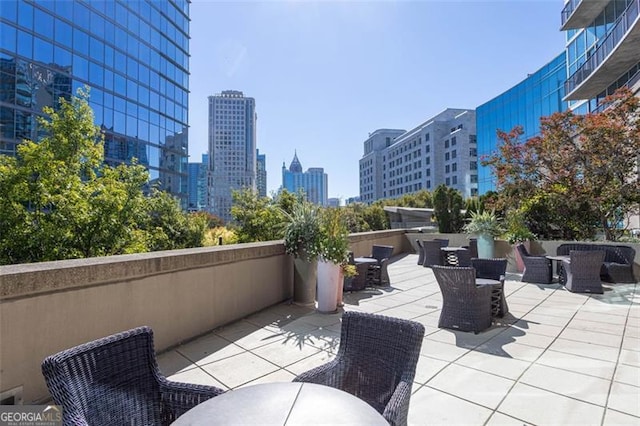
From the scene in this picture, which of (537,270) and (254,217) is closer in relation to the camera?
(537,270)

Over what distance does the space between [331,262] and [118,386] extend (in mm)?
3576

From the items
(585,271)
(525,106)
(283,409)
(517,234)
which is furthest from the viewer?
(525,106)

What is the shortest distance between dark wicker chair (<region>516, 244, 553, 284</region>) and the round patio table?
23.9 ft

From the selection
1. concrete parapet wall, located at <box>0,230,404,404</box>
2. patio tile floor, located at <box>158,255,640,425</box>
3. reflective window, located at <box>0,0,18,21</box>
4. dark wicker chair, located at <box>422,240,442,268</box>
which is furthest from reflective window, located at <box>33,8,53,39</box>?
dark wicker chair, located at <box>422,240,442,268</box>

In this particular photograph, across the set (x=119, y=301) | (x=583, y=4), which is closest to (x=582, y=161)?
(x=119, y=301)

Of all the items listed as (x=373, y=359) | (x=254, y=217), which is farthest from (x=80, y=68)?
(x=373, y=359)

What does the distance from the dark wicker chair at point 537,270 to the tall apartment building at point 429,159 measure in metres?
51.1

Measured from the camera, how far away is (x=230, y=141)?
227 feet

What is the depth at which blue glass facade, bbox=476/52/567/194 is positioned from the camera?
28.7 metres

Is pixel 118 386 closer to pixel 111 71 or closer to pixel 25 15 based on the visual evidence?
pixel 25 15

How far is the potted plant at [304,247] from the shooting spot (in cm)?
515

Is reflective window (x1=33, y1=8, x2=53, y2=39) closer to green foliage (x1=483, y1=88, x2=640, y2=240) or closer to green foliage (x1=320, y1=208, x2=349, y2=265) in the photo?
green foliage (x1=320, y1=208, x2=349, y2=265)

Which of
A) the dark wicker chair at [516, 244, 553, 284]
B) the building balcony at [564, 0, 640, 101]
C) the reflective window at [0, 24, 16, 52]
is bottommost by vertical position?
the dark wicker chair at [516, 244, 553, 284]

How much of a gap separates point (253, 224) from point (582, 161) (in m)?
9.96
